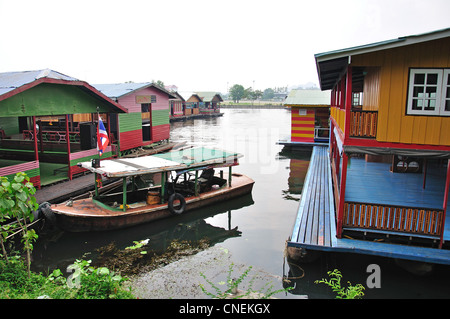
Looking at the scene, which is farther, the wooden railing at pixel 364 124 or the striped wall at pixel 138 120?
the striped wall at pixel 138 120

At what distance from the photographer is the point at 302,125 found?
28781 mm

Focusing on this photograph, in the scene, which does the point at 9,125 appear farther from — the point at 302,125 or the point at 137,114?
the point at 302,125

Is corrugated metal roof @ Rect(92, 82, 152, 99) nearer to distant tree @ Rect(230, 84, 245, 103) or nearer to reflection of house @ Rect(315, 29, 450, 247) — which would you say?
reflection of house @ Rect(315, 29, 450, 247)

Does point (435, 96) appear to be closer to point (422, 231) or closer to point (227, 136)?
point (422, 231)

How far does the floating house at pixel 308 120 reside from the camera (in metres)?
28.0

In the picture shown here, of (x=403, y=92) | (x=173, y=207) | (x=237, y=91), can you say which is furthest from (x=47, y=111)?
(x=237, y=91)

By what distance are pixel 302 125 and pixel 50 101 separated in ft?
63.6

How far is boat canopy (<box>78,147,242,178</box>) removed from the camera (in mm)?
12032

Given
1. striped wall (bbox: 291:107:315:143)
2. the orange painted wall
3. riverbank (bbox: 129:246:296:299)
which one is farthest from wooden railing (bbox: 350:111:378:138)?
striped wall (bbox: 291:107:315:143)

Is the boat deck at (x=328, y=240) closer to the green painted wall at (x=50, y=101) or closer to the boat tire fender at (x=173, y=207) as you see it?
the boat tire fender at (x=173, y=207)

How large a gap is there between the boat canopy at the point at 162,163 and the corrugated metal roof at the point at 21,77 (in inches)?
145

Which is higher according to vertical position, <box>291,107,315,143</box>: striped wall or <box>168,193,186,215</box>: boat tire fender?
<box>291,107,315,143</box>: striped wall

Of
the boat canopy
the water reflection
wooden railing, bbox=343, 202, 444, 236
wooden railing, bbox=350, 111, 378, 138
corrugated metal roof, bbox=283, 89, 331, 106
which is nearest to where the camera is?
wooden railing, bbox=343, 202, 444, 236

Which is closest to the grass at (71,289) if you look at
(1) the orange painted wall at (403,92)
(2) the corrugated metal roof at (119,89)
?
(1) the orange painted wall at (403,92)
